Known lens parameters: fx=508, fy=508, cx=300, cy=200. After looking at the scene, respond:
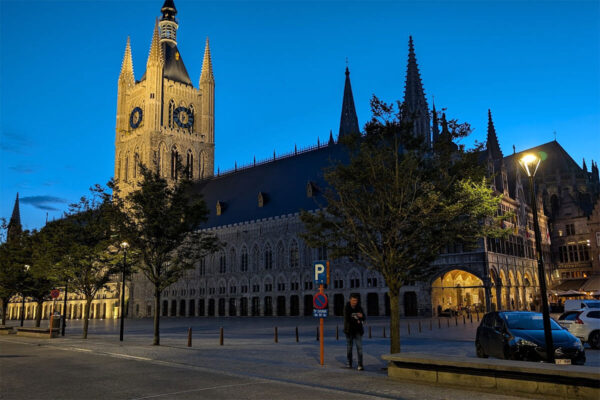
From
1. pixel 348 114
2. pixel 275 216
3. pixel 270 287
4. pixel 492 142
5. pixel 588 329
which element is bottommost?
pixel 588 329

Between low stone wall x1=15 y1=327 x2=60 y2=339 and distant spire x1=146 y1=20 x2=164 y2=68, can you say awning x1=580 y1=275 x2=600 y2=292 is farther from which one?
distant spire x1=146 y1=20 x2=164 y2=68

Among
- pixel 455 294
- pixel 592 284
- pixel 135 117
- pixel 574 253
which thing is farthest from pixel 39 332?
pixel 574 253

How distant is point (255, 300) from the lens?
67750 millimetres

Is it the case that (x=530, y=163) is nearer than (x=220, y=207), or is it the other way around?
(x=530, y=163)

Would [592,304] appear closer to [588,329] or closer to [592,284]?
[588,329]

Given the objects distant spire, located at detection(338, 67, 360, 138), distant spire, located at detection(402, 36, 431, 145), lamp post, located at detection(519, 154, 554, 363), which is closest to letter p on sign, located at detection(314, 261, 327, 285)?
lamp post, located at detection(519, 154, 554, 363)

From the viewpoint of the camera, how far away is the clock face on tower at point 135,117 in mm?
88144

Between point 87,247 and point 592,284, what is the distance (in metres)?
56.9

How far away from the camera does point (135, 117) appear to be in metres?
89.4

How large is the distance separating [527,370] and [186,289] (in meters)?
71.4

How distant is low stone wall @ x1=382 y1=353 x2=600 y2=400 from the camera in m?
9.38

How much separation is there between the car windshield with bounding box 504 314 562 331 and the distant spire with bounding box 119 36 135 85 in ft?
295

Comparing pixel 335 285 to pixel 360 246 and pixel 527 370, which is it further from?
pixel 527 370

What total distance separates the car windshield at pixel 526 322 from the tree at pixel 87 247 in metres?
22.5
